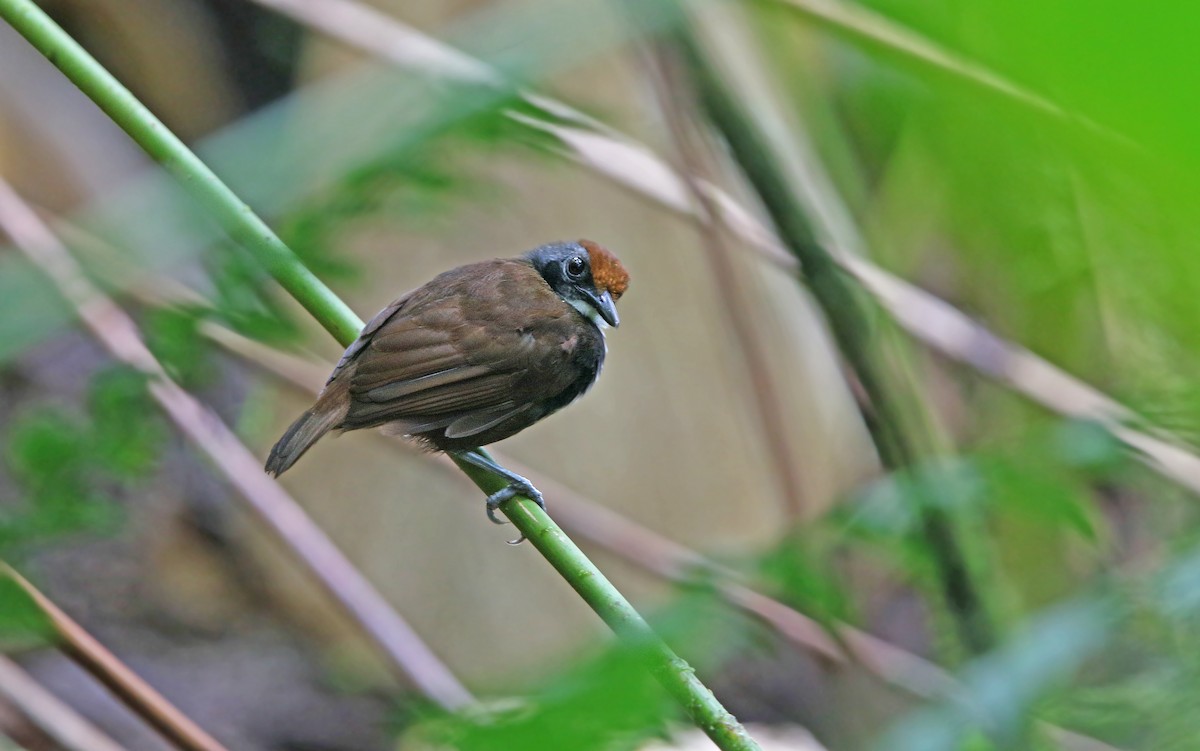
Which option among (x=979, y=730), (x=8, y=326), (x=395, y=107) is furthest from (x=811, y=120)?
(x=8, y=326)

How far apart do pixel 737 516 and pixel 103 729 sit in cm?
255

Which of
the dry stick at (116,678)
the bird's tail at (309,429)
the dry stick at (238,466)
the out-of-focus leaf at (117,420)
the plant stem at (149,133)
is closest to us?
the plant stem at (149,133)

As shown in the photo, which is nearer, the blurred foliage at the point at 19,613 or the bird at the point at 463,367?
the blurred foliage at the point at 19,613

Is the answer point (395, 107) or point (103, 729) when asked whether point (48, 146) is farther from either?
point (395, 107)

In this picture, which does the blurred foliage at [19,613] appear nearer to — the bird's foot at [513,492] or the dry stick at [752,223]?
the bird's foot at [513,492]

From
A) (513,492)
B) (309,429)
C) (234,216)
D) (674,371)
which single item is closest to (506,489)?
(513,492)

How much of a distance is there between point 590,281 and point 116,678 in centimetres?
126

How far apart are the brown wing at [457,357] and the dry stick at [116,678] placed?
569mm

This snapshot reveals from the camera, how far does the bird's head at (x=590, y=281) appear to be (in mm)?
2479

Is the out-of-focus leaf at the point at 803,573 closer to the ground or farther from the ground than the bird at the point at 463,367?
closer to the ground

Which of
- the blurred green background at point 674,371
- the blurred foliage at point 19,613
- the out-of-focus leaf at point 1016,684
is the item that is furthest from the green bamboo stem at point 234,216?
the blurred foliage at point 19,613

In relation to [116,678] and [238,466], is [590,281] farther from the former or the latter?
[116,678]

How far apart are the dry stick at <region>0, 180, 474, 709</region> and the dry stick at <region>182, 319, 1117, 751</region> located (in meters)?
0.13

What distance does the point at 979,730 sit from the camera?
1466 millimetres
